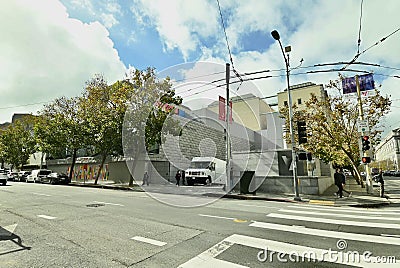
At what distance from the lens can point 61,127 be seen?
2862cm

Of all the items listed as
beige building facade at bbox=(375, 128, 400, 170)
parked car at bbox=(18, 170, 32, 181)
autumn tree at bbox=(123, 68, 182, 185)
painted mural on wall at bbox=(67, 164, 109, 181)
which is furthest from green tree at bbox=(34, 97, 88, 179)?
beige building facade at bbox=(375, 128, 400, 170)

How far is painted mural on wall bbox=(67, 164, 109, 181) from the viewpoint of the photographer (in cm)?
3225

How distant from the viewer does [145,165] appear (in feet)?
92.8

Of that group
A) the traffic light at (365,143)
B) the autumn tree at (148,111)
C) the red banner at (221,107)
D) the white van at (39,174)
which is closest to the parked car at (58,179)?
the white van at (39,174)

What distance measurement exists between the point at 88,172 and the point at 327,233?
34038 mm

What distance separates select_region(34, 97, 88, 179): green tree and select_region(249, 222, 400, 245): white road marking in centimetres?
2384

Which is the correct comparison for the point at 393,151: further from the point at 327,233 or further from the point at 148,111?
the point at 327,233

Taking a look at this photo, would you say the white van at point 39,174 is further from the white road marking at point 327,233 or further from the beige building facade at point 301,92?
the beige building facade at point 301,92

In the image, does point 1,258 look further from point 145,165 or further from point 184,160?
point 184,160

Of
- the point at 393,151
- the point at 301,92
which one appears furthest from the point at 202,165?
the point at 393,151

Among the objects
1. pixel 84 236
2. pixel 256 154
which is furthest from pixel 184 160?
pixel 84 236

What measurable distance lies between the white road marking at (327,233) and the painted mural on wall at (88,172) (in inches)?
1123

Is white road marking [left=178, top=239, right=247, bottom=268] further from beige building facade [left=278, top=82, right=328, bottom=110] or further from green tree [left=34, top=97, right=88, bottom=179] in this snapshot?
beige building facade [left=278, top=82, right=328, bottom=110]

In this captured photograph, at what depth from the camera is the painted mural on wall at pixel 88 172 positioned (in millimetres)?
32247
